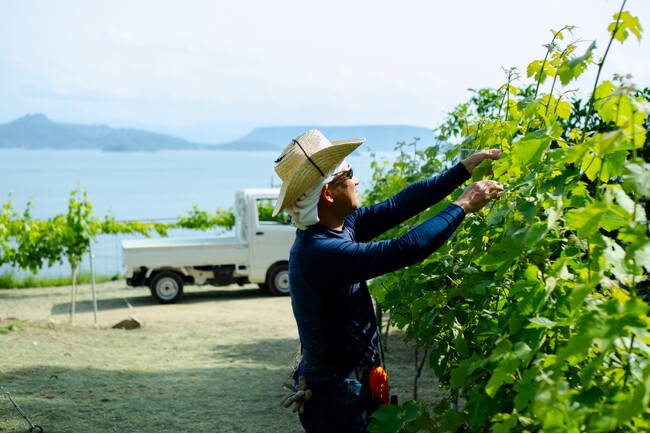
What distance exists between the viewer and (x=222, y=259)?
11609 millimetres

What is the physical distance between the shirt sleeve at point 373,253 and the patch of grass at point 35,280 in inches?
459

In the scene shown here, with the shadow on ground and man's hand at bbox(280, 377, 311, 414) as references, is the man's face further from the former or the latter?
the shadow on ground

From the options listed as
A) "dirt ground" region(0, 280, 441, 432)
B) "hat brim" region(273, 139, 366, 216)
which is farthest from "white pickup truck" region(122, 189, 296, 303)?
"hat brim" region(273, 139, 366, 216)

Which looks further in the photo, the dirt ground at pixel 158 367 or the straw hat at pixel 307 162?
the dirt ground at pixel 158 367

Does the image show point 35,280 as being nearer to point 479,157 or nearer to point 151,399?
point 151,399

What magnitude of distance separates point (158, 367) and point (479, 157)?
5.38m

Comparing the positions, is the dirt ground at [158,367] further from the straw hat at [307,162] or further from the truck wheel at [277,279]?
the straw hat at [307,162]

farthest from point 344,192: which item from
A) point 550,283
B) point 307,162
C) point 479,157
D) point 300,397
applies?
point 550,283

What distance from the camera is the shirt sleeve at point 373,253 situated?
2.39m

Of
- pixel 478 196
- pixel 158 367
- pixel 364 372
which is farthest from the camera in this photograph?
pixel 158 367

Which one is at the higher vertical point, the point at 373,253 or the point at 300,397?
the point at 373,253

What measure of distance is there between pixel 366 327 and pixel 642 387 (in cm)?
133

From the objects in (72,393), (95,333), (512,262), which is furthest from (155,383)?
(512,262)

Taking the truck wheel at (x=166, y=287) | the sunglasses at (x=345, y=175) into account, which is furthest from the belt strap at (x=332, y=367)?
the truck wheel at (x=166, y=287)
